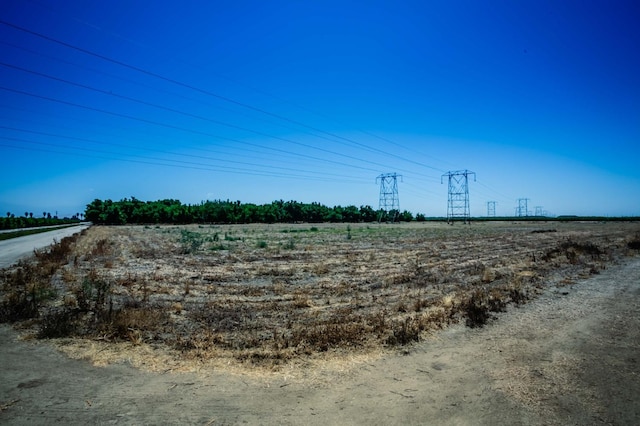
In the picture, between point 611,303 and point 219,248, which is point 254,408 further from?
point 219,248

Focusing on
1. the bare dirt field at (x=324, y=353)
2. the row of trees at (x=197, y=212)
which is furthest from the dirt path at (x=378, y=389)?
the row of trees at (x=197, y=212)

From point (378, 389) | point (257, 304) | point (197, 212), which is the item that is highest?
point (197, 212)

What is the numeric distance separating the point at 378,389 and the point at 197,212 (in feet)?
368

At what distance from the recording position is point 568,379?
233 inches

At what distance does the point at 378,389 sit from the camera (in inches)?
223

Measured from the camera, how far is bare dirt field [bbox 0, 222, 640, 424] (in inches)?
199

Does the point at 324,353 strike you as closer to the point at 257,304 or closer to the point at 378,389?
the point at 378,389

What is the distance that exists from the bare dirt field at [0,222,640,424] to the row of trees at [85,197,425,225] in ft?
321

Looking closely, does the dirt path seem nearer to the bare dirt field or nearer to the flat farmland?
the bare dirt field

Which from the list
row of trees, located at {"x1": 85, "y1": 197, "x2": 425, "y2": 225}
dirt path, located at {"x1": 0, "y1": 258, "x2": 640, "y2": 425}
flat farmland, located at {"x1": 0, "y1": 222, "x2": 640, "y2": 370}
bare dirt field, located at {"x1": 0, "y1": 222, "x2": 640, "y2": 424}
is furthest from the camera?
row of trees, located at {"x1": 85, "y1": 197, "x2": 425, "y2": 225}

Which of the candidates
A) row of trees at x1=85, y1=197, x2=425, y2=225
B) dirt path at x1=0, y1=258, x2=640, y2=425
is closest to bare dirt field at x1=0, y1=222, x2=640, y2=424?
dirt path at x1=0, y1=258, x2=640, y2=425

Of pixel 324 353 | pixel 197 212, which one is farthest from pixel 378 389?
pixel 197 212

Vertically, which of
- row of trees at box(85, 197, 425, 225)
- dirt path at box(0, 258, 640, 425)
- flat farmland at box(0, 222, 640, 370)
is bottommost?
dirt path at box(0, 258, 640, 425)

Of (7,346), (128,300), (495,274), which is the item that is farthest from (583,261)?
(7,346)
